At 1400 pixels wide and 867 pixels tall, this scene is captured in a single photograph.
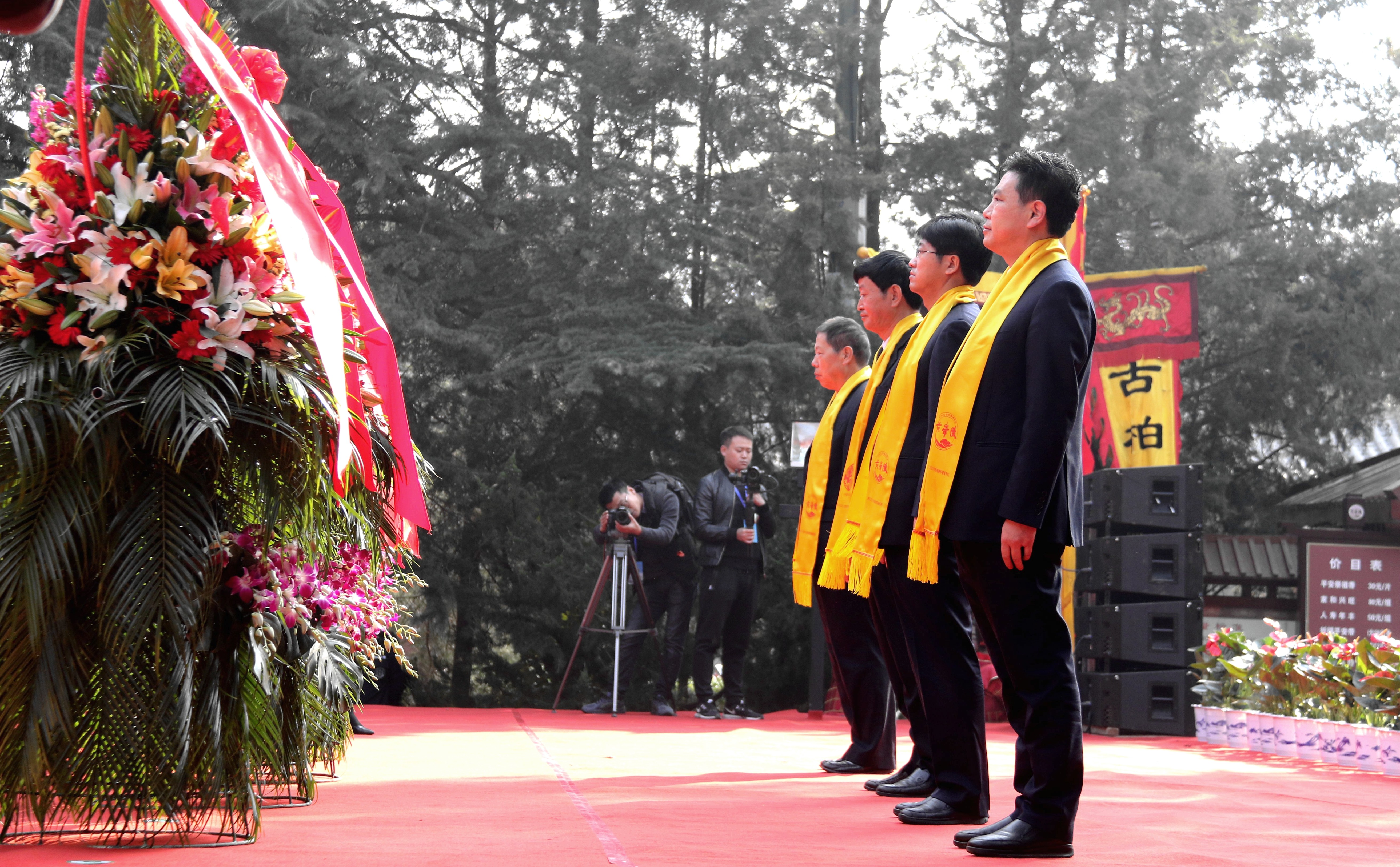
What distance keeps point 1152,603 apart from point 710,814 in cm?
490

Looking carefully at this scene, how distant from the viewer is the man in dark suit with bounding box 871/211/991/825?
306 centimetres

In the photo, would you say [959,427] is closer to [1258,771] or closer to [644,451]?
[1258,771]

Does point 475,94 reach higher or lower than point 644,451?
higher

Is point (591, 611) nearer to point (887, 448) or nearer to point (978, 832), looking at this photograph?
point (887, 448)

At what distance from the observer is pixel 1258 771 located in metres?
5.13

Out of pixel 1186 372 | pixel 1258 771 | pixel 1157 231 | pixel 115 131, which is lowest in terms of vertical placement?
pixel 1258 771

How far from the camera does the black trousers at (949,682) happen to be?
3062 millimetres

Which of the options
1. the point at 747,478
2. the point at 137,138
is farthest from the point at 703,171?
the point at 137,138

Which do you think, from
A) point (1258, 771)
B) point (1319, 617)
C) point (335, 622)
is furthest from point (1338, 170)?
point (335, 622)

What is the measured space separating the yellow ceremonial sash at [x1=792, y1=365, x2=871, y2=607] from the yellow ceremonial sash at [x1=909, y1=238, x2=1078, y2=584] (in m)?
1.46

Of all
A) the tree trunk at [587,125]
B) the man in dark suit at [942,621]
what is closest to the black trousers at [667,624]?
the tree trunk at [587,125]

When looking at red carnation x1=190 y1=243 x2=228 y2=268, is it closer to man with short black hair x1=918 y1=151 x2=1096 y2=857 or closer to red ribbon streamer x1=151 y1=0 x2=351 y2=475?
red ribbon streamer x1=151 y1=0 x2=351 y2=475

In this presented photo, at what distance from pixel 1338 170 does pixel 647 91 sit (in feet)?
18.8

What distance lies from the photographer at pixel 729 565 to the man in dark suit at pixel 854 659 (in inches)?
128
